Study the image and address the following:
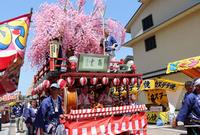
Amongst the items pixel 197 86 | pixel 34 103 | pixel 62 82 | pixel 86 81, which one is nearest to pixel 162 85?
pixel 34 103

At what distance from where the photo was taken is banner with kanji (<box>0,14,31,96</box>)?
278 inches

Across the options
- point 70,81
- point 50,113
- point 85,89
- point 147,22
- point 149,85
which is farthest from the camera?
point 147,22

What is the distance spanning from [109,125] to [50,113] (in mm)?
2896

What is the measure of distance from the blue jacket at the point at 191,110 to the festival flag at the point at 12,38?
4.29 metres

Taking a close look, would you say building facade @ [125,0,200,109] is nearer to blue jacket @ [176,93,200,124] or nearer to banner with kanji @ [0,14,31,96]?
banner with kanji @ [0,14,31,96]

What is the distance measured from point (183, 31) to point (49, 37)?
11448 mm

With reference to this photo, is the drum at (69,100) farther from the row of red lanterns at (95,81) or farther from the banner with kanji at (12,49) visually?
the banner with kanji at (12,49)

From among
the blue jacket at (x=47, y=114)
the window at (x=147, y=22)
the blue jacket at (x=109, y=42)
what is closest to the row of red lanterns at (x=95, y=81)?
the blue jacket at (x=47, y=114)

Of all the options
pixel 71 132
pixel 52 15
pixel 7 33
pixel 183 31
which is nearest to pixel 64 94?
pixel 71 132

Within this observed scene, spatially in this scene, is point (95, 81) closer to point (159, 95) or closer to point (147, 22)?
point (159, 95)

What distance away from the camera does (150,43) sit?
23.5 meters

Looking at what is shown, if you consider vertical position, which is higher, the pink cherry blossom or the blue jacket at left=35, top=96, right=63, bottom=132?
the pink cherry blossom

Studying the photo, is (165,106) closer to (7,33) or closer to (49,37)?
(49,37)

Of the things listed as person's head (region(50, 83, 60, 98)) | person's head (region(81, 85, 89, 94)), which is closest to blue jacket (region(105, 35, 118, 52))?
person's head (region(81, 85, 89, 94))
